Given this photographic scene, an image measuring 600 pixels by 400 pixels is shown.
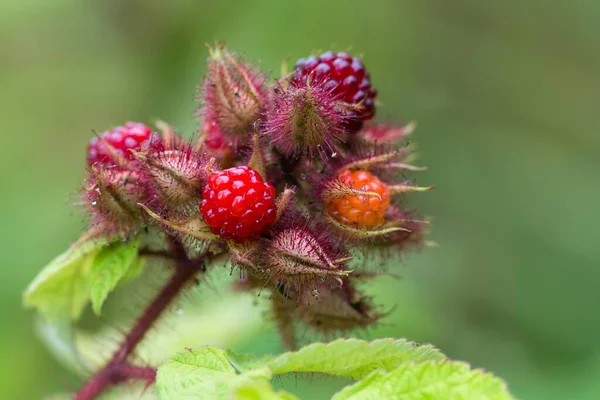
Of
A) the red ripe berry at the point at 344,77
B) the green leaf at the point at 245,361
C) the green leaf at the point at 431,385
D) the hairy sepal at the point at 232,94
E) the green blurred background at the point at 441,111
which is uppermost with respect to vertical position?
the green blurred background at the point at 441,111

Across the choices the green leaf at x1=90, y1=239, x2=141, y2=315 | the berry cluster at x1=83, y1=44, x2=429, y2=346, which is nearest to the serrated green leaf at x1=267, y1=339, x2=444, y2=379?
the berry cluster at x1=83, y1=44, x2=429, y2=346

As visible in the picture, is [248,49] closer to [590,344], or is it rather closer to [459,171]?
Answer: [459,171]

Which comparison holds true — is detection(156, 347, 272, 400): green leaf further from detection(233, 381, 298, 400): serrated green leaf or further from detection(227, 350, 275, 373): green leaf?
detection(233, 381, 298, 400): serrated green leaf

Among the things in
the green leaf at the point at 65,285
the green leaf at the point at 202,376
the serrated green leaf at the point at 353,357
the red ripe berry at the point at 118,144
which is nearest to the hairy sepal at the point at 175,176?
the red ripe berry at the point at 118,144

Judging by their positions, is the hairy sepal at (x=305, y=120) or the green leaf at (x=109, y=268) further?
the green leaf at (x=109, y=268)

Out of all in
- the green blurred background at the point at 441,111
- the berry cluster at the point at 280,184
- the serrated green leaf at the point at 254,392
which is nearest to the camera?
the serrated green leaf at the point at 254,392

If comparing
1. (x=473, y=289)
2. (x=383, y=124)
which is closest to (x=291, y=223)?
(x=383, y=124)

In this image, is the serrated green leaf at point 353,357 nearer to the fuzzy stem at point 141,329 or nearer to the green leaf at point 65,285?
the fuzzy stem at point 141,329
